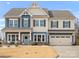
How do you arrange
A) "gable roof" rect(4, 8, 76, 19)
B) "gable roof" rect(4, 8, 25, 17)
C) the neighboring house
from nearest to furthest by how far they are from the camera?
1. the neighboring house
2. "gable roof" rect(4, 8, 76, 19)
3. "gable roof" rect(4, 8, 25, 17)

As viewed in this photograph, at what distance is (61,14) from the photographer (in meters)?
20.1

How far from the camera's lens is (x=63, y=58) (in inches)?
434

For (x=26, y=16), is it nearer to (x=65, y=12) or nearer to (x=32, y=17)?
(x=32, y=17)

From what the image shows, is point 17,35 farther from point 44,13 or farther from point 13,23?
point 44,13

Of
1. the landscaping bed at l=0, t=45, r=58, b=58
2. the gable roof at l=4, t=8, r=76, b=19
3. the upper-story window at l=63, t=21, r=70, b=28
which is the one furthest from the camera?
the upper-story window at l=63, t=21, r=70, b=28

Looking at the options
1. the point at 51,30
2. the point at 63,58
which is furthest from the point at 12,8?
the point at 63,58

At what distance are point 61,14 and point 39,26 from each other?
1.58 meters

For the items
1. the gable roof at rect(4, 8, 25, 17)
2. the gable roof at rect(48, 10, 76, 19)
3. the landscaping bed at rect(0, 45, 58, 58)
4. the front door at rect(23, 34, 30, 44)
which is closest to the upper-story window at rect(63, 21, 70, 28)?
the gable roof at rect(48, 10, 76, 19)

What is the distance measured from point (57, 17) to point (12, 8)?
11.8 ft

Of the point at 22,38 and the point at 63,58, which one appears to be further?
the point at 22,38

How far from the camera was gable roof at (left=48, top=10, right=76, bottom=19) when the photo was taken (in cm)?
1948

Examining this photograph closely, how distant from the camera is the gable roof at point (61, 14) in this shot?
19478 mm

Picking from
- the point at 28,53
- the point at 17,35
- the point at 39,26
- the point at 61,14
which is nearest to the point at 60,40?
the point at 61,14

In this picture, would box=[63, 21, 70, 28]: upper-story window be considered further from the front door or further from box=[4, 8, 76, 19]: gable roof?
the front door
